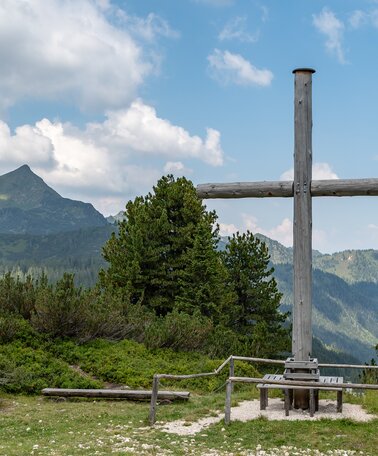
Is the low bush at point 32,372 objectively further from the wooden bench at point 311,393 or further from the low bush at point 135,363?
the wooden bench at point 311,393

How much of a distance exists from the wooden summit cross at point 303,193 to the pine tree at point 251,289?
873 inches

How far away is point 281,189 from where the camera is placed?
11.2 metres

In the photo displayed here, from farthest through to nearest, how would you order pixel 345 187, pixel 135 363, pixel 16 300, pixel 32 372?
pixel 16 300 < pixel 135 363 < pixel 32 372 < pixel 345 187

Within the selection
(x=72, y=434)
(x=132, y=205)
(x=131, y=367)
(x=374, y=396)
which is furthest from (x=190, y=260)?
(x=72, y=434)

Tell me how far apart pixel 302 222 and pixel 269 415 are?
3.90 metres

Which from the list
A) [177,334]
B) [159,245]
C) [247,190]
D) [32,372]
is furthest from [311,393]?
[159,245]

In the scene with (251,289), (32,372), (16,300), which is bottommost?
(32,372)

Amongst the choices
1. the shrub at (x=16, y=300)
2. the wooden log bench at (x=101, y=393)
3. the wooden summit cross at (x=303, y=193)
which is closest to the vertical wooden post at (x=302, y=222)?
the wooden summit cross at (x=303, y=193)

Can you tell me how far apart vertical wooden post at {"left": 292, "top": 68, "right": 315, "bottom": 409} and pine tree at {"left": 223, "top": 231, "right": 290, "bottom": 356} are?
22153 mm

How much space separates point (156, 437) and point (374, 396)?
5786 millimetres

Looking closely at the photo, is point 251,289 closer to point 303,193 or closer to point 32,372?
point 32,372

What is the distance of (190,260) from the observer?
2872cm

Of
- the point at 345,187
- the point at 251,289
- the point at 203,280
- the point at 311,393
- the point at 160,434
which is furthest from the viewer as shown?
the point at 251,289

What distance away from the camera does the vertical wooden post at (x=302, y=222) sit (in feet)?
35.8
